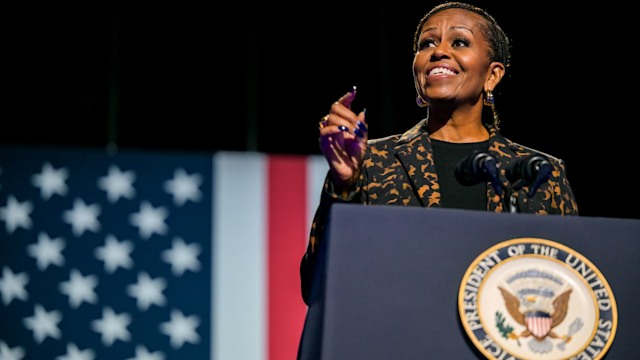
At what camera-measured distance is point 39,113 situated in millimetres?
3977

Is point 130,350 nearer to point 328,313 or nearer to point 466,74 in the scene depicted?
point 466,74

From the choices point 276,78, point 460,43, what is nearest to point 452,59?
point 460,43

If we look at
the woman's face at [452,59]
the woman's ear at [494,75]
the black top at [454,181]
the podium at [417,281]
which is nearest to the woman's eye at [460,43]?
the woman's face at [452,59]

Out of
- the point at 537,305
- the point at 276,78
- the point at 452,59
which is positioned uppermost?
the point at 276,78

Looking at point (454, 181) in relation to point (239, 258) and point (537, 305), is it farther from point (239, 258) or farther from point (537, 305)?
point (239, 258)

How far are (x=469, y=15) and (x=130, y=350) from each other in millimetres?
2242

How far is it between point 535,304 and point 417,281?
0.50ft

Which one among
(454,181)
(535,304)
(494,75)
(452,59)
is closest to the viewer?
(535,304)

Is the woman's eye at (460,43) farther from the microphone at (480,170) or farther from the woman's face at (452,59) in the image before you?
the microphone at (480,170)

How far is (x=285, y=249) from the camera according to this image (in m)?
3.57

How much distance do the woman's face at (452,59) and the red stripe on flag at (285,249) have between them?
72.6 inches

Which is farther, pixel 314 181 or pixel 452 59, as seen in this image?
pixel 314 181

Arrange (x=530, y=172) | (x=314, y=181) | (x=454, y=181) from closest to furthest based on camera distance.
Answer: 1. (x=530, y=172)
2. (x=454, y=181)
3. (x=314, y=181)

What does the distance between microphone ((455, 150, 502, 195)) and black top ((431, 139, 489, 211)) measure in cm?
23
